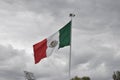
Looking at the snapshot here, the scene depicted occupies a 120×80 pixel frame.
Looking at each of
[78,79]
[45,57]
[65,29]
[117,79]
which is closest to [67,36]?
[65,29]

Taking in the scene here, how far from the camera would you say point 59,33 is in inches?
1457

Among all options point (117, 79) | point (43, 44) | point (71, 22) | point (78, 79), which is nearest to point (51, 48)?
point (43, 44)

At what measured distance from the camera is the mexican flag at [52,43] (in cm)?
3534

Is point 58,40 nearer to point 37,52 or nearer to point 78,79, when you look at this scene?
point 37,52

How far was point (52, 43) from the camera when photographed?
36.7 m

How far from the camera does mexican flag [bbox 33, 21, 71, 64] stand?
35344mm

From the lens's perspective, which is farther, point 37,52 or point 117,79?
point 117,79

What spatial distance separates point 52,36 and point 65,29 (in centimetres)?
161

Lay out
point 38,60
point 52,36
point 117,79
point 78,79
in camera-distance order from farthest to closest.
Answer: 1. point 78,79
2. point 117,79
3. point 52,36
4. point 38,60

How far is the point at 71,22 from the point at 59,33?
1.88 m

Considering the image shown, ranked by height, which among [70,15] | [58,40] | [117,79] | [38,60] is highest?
[117,79]

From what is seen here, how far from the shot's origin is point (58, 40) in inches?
1446

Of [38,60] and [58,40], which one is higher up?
[58,40]

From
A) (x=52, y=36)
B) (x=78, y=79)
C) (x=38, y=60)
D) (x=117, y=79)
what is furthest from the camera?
(x=78, y=79)
